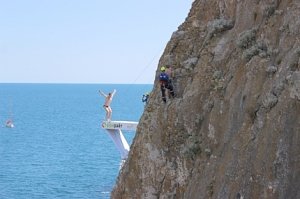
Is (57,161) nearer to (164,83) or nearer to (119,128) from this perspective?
(119,128)

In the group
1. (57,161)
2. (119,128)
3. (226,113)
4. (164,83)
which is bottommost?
(226,113)

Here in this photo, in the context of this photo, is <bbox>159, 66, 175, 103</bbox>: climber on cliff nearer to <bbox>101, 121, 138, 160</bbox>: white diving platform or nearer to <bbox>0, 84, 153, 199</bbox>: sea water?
<bbox>101, 121, 138, 160</bbox>: white diving platform

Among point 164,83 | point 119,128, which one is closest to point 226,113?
point 164,83

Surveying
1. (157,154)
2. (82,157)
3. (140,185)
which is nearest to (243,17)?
(157,154)

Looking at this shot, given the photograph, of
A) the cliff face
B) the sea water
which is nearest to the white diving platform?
the sea water

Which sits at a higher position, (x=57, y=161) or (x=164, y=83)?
(x=57, y=161)

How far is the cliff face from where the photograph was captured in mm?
11078

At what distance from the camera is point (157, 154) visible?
16094mm

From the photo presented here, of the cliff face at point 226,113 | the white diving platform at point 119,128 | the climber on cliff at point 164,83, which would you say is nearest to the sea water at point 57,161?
the white diving platform at point 119,128

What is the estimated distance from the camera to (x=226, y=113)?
1349 cm

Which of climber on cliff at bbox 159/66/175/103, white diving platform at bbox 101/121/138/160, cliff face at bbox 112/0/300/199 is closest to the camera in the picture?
cliff face at bbox 112/0/300/199

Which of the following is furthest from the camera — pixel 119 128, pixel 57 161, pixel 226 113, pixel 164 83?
pixel 57 161

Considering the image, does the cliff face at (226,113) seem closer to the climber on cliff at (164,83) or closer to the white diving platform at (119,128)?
the climber on cliff at (164,83)

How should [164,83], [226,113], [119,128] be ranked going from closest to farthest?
[226,113], [164,83], [119,128]
